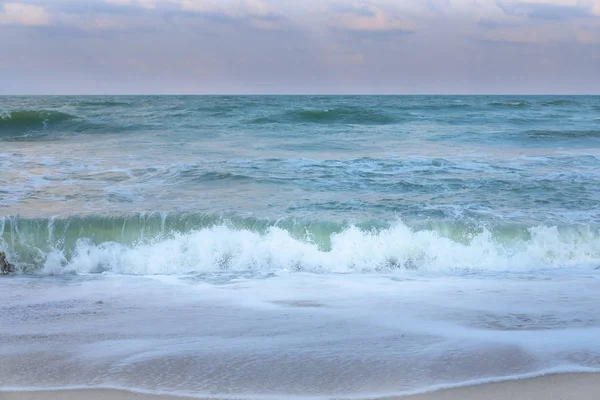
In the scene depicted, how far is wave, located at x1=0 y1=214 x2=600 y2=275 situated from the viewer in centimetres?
775

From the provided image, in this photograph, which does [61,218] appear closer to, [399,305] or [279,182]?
[279,182]

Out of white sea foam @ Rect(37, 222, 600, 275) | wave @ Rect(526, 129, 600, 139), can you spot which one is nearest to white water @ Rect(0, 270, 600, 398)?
white sea foam @ Rect(37, 222, 600, 275)

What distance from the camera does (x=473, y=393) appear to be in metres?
3.69

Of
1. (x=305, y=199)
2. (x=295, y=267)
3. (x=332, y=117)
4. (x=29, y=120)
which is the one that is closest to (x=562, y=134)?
(x=332, y=117)

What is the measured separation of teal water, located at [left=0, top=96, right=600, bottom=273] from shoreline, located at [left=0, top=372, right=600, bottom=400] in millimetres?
3862

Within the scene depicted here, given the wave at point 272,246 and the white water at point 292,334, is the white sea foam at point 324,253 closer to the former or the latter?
the wave at point 272,246

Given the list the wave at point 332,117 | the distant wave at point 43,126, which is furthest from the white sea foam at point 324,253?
the wave at point 332,117

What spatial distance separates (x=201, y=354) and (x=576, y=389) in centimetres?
232

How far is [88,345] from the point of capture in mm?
4520

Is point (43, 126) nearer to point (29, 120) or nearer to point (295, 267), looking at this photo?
point (29, 120)

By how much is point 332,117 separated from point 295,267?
18856 millimetres

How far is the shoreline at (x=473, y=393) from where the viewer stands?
3.63 metres

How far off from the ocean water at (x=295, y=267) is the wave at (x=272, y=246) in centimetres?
3

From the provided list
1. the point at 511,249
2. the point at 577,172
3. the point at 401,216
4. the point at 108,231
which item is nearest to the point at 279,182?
the point at 401,216
